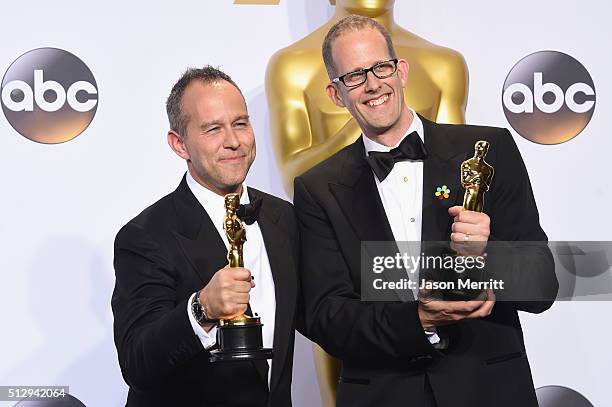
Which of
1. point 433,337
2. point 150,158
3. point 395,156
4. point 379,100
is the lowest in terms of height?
point 433,337

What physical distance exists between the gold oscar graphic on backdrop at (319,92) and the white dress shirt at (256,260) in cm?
76

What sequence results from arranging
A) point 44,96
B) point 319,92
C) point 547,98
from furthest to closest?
point 547,98 < point 44,96 < point 319,92

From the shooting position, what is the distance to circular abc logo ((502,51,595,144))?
10.5 feet

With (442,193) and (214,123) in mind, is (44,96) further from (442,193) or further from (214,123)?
(442,193)

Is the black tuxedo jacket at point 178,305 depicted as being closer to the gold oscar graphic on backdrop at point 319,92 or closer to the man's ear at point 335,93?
the man's ear at point 335,93

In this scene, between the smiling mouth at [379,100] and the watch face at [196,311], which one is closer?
the watch face at [196,311]

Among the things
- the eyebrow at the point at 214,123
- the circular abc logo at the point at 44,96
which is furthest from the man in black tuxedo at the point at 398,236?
the circular abc logo at the point at 44,96

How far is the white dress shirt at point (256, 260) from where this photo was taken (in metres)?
1.99

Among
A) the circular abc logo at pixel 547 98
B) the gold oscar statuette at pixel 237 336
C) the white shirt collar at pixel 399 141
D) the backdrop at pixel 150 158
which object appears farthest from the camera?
the circular abc logo at pixel 547 98

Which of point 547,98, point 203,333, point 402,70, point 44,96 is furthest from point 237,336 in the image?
point 547,98

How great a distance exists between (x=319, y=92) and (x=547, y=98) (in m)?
0.79

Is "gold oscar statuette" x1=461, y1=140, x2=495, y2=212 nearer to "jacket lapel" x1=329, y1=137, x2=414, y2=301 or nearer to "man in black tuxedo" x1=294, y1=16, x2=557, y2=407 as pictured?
Answer: "man in black tuxedo" x1=294, y1=16, x2=557, y2=407

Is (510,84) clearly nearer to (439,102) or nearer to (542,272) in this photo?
(439,102)

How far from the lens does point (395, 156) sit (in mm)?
2039
